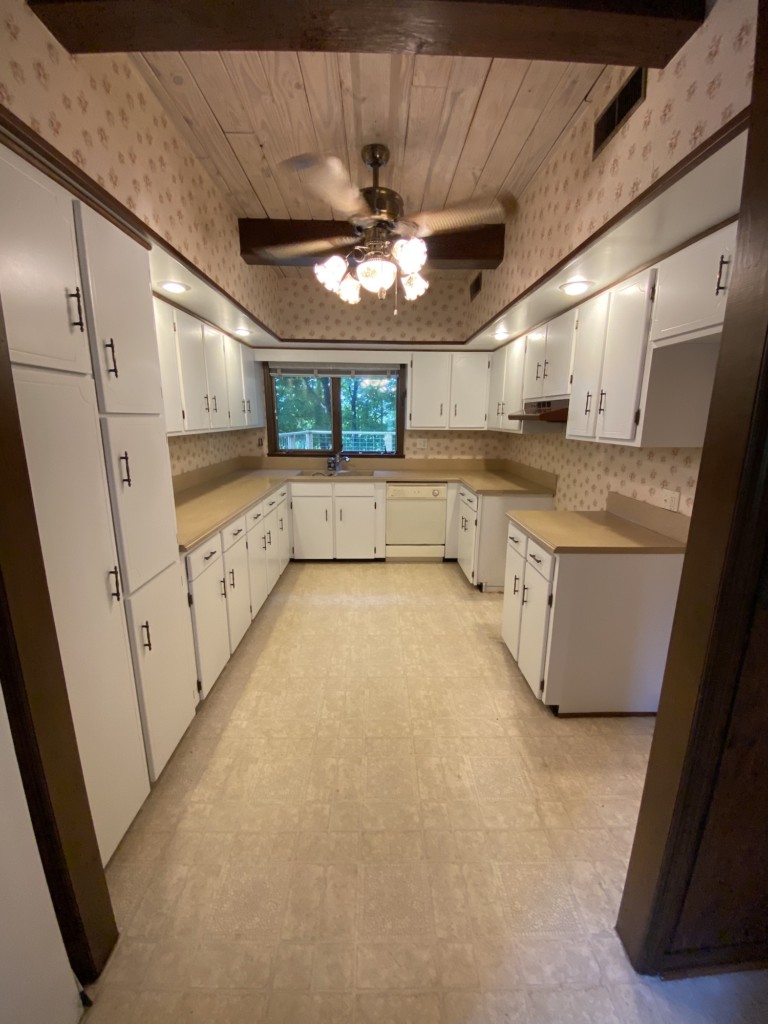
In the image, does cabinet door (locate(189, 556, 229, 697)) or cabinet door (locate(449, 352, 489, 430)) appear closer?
cabinet door (locate(189, 556, 229, 697))

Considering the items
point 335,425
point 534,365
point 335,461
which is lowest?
point 335,461

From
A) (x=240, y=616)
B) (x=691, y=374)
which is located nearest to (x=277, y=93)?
(x=691, y=374)

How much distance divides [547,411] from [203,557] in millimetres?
2192

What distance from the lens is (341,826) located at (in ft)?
4.84

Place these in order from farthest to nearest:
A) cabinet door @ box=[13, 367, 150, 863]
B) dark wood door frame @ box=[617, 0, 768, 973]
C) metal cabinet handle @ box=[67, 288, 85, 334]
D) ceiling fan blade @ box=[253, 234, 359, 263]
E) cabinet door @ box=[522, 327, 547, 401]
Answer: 1. cabinet door @ box=[522, 327, 547, 401]
2. ceiling fan blade @ box=[253, 234, 359, 263]
3. metal cabinet handle @ box=[67, 288, 85, 334]
4. cabinet door @ box=[13, 367, 150, 863]
5. dark wood door frame @ box=[617, 0, 768, 973]

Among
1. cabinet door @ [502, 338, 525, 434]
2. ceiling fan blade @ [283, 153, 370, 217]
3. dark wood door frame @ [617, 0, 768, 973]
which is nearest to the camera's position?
dark wood door frame @ [617, 0, 768, 973]

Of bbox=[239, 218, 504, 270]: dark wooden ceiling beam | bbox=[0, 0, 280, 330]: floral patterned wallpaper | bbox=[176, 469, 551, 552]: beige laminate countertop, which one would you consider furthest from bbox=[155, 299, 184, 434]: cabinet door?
bbox=[239, 218, 504, 270]: dark wooden ceiling beam

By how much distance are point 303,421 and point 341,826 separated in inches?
148

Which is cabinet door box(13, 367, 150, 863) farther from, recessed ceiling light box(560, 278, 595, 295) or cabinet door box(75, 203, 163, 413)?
recessed ceiling light box(560, 278, 595, 295)

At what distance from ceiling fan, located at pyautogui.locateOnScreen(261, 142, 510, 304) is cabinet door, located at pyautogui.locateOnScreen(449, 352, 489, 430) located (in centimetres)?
160

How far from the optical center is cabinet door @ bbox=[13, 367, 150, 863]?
1035 millimetres

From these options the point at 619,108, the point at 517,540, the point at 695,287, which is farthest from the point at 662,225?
the point at 517,540

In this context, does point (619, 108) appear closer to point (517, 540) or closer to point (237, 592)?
point (517, 540)

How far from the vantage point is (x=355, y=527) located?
4.05 meters
